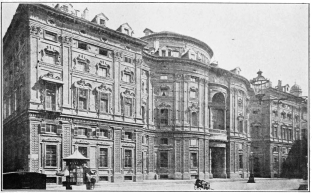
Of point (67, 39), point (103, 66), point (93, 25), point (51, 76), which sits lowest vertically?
point (51, 76)

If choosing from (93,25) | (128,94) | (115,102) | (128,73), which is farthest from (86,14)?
(128,94)

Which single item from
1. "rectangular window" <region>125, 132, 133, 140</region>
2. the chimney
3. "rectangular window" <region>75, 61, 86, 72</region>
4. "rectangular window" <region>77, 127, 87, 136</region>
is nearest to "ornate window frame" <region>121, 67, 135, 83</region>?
"rectangular window" <region>75, 61, 86, 72</region>

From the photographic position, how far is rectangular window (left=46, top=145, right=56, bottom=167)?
28.5 meters

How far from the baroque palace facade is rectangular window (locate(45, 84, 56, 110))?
8cm

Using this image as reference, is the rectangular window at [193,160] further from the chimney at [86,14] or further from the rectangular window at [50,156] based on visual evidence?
the chimney at [86,14]

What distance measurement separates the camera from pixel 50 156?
94.0 ft

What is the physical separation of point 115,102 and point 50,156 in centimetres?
786

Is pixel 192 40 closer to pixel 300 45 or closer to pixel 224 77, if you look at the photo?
pixel 224 77

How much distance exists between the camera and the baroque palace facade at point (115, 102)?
28.4 m

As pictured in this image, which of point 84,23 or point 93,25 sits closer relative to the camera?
point 84,23

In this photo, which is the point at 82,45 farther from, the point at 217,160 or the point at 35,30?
the point at 217,160

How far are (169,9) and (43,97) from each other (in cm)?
1163

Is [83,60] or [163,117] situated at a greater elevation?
[83,60]

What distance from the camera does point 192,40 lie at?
40781mm
